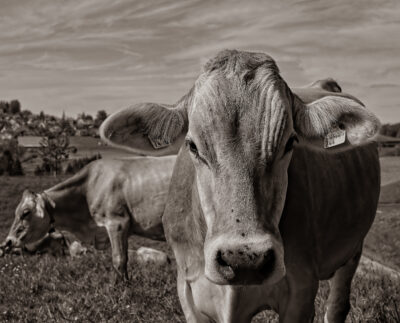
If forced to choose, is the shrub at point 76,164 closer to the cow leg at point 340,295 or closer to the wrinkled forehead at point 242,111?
the cow leg at point 340,295

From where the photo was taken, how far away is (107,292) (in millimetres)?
7434

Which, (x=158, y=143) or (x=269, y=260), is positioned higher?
(x=158, y=143)

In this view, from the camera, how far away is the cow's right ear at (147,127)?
144 inches

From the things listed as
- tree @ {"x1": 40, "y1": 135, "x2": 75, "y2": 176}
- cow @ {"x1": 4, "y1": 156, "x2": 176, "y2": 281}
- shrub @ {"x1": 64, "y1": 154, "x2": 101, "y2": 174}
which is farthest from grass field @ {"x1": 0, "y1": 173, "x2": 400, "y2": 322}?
tree @ {"x1": 40, "y1": 135, "x2": 75, "y2": 176}

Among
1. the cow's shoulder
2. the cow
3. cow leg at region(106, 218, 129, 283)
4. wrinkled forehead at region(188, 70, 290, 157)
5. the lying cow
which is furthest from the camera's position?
the cow

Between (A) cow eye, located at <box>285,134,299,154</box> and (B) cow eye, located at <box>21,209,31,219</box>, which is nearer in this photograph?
(A) cow eye, located at <box>285,134,299,154</box>

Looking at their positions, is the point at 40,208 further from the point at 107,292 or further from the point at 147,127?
the point at 147,127

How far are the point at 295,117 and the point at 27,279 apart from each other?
597 centimetres

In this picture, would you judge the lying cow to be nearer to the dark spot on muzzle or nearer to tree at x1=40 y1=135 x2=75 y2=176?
the dark spot on muzzle

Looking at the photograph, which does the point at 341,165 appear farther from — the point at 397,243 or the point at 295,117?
the point at 397,243

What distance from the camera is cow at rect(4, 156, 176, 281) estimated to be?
11172 mm

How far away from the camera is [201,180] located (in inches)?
130

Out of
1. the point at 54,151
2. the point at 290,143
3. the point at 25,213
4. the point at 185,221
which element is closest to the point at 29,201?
the point at 25,213

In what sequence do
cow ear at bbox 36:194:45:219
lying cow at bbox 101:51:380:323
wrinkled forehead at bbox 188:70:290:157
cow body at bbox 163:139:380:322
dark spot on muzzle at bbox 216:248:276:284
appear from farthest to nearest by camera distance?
cow ear at bbox 36:194:45:219
cow body at bbox 163:139:380:322
wrinkled forehead at bbox 188:70:290:157
lying cow at bbox 101:51:380:323
dark spot on muzzle at bbox 216:248:276:284
